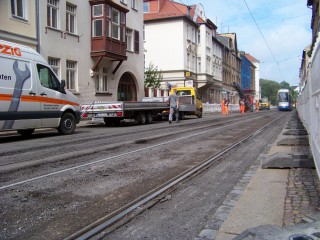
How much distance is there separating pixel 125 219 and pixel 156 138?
8201 millimetres

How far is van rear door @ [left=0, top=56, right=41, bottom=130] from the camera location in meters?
10.9

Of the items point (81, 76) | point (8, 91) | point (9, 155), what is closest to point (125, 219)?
point (9, 155)

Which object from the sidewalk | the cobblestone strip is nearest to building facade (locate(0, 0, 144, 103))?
the sidewalk

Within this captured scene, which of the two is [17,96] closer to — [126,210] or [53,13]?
[126,210]

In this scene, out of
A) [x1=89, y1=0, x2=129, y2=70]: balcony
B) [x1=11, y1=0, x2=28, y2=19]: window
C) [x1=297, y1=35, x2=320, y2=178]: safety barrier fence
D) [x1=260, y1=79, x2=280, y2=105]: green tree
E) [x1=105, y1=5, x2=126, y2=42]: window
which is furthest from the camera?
[x1=260, y1=79, x2=280, y2=105]: green tree

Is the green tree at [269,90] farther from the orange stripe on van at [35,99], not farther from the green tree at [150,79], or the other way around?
the orange stripe on van at [35,99]

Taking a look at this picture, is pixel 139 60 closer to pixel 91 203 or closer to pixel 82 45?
pixel 82 45

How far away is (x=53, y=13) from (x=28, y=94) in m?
10.9

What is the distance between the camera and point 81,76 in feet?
75.7

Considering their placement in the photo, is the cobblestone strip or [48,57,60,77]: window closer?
the cobblestone strip

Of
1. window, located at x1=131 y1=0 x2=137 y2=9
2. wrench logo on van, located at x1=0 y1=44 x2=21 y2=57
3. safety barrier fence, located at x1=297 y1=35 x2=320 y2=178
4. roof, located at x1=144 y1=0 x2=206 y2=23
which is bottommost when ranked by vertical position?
safety barrier fence, located at x1=297 y1=35 x2=320 y2=178

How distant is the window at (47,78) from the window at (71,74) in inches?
356

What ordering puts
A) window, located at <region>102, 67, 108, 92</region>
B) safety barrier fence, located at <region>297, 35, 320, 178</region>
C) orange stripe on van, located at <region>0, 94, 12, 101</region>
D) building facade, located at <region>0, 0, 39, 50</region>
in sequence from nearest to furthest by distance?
safety barrier fence, located at <region>297, 35, 320, 178</region>, orange stripe on van, located at <region>0, 94, 12, 101</region>, building facade, located at <region>0, 0, 39, 50</region>, window, located at <region>102, 67, 108, 92</region>

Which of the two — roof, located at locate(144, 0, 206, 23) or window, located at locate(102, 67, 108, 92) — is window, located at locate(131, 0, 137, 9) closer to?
window, located at locate(102, 67, 108, 92)
